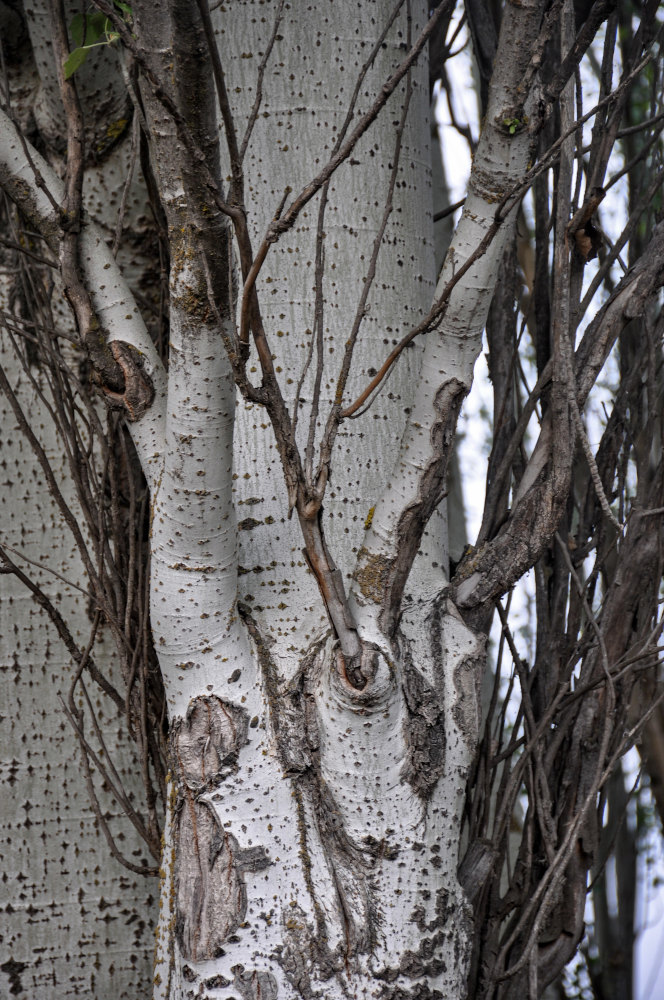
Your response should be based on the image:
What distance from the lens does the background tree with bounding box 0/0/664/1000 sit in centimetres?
77

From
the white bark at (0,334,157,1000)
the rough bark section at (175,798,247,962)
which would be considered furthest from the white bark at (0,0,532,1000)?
the white bark at (0,334,157,1000)

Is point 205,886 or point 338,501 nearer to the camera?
point 205,886

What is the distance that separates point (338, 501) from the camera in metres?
0.95

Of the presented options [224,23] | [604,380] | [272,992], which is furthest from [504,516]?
[604,380]

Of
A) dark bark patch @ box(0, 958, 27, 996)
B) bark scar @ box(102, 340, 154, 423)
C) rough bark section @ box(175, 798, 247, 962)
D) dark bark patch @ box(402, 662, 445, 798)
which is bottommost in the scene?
dark bark patch @ box(0, 958, 27, 996)

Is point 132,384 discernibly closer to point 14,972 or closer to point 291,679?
point 291,679

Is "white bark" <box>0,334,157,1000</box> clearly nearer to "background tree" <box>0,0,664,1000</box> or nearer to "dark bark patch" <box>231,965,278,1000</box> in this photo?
"background tree" <box>0,0,664,1000</box>

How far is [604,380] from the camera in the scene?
9.57ft

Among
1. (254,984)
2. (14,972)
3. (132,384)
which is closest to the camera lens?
(254,984)

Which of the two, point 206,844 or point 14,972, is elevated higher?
point 206,844

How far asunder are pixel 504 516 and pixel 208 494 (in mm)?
480

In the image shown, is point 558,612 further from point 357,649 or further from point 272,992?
point 272,992

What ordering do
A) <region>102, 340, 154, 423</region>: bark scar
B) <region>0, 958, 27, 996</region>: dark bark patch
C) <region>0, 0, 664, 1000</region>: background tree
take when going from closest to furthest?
<region>0, 0, 664, 1000</region>: background tree
<region>102, 340, 154, 423</region>: bark scar
<region>0, 958, 27, 996</region>: dark bark patch

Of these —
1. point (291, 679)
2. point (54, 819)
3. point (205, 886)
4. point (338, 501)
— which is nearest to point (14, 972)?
point (54, 819)
